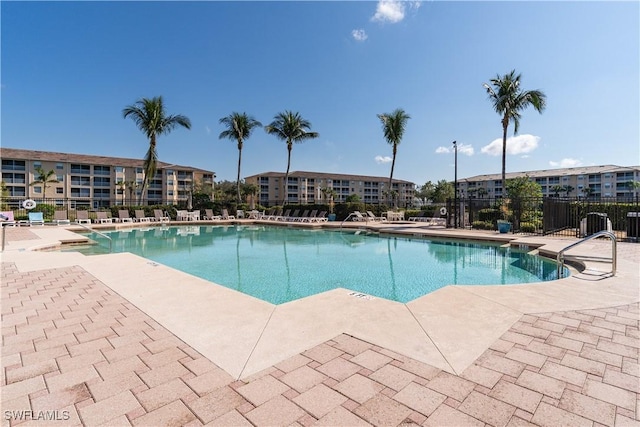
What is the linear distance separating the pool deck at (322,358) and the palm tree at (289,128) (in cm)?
2512

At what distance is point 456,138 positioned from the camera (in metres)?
18.3

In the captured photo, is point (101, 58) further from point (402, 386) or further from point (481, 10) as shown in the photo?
point (402, 386)

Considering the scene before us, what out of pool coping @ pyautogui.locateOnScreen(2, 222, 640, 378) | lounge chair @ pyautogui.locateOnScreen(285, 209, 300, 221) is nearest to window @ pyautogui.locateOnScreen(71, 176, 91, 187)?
lounge chair @ pyautogui.locateOnScreen(285, 209, 300, 221)

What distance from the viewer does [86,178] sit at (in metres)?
50.8

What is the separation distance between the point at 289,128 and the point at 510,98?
17.8 m

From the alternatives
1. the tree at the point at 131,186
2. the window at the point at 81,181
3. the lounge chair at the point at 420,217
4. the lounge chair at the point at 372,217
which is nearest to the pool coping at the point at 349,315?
the lounge chair at the point at 372,217

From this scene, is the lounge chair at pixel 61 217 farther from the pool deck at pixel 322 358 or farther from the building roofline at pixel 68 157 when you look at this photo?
the building roofline at pixel 68 157

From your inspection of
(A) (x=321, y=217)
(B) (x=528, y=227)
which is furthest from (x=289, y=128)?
(B) (x=528, y=227)

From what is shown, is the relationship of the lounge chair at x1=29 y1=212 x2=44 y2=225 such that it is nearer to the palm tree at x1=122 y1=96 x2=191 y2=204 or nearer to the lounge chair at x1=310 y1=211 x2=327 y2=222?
the palm tree at x1=122 y1=96 x2=191 y2=204

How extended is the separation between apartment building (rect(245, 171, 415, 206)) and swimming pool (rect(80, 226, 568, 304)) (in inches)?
2241

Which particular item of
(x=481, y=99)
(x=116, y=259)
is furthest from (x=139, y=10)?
(x=481, y=99)

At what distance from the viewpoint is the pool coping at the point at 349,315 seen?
8.45 feet

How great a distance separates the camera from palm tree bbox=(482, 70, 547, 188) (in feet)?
58.4

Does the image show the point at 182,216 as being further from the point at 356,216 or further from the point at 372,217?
the point at 372,217
